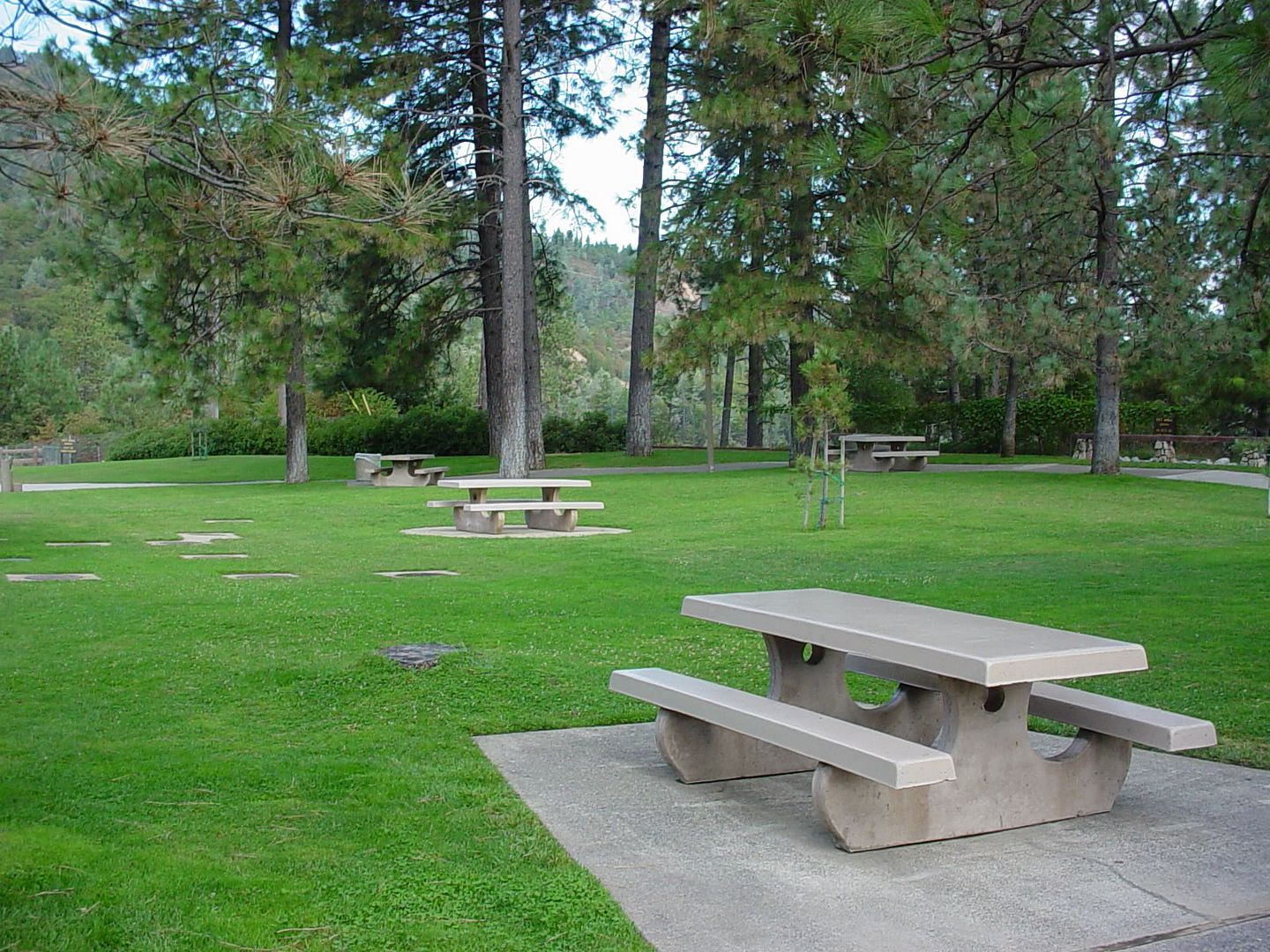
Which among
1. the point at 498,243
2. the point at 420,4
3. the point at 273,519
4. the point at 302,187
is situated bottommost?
the point at 273,519

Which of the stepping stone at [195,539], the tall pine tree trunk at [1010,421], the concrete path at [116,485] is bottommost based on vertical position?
the concrete path at [116,485]

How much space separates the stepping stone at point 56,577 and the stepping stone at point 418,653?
4.32m

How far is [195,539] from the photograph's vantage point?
14180 mm

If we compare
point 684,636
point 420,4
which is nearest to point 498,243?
point 420,4

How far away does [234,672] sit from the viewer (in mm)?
6469

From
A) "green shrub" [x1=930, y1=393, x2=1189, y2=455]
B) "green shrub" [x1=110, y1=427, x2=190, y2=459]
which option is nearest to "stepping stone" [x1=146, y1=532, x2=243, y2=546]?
"green shrub" [x1=930, y1=393, x2=1189, y2=455]

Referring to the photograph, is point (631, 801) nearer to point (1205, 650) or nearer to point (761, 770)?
point (761, 770)

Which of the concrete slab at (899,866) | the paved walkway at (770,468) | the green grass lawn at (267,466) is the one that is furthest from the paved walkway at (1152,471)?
Answer: the concrete slab at (899,866)

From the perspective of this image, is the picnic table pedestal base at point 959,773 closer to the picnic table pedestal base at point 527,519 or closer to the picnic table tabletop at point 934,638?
the picnic table tabletop at point 934,638

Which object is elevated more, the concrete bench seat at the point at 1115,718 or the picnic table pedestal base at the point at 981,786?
the concrete bench seat at the point at 1115,718

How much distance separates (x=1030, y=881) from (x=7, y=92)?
486 cm

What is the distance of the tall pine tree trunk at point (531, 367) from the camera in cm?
2681

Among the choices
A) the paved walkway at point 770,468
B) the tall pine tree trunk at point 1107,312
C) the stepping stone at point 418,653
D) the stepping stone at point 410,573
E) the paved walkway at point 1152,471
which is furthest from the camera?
the paved walkway at point 770,468

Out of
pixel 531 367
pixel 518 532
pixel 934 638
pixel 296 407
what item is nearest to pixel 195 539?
pixel 518 532
